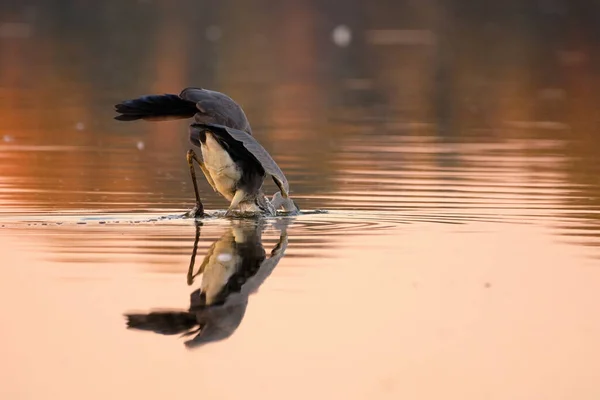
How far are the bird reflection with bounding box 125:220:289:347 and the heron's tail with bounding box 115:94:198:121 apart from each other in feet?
2.67

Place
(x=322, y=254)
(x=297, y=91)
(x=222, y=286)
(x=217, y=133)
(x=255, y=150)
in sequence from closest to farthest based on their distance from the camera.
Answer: (x=222, y=286) < (x=322, y=254) < (x=255, y=150) < (x=217, y=133) < (x=297, y=91)

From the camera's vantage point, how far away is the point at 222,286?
354 inches

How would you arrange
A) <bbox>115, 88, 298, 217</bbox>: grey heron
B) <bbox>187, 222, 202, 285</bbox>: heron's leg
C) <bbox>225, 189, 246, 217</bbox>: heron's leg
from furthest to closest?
<bbox>225, 189, 246, 217</bbox>: heron's leg < <bbox>115, 88, 298, 217</bbox>: grey heron < <bbox>187, 222, 202, 285</bbox>: heron's leg

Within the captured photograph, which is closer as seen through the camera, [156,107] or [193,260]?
[193,260]

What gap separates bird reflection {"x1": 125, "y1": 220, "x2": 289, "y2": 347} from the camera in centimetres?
783

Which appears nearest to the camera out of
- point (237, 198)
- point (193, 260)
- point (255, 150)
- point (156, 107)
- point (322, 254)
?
point (193, 260)

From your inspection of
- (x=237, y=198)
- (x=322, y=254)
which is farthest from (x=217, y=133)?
(x=322, y=254)

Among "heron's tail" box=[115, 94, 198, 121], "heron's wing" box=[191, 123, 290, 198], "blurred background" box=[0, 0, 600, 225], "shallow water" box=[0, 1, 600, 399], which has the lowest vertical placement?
"blurred background" box=[0, 0, 600, 225]

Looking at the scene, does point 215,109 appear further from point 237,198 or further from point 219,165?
point 237,198

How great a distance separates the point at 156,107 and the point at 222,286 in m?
2.69

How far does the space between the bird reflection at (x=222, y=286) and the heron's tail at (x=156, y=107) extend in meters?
0.81

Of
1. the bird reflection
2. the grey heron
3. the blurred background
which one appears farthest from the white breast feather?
the blurred background

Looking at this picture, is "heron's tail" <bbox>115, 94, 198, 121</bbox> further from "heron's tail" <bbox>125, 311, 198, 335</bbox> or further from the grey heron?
"heron's tail" <bbox>125, 311, 198, 335</bbox>

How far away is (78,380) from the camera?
6.86m
